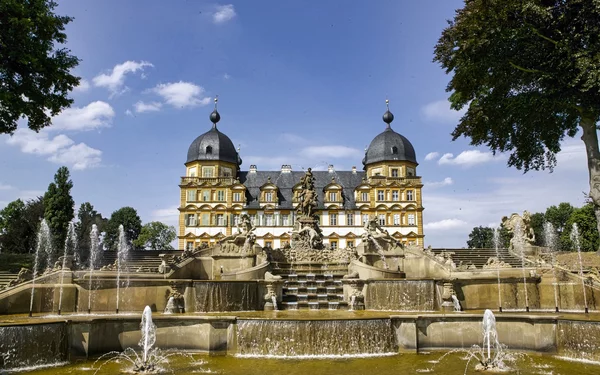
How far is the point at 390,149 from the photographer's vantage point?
77250mm

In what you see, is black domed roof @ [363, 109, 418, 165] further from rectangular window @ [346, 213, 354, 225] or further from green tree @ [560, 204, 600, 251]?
green tree @ [560, 204, 600, 251]

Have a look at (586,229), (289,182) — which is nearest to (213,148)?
(289,182)

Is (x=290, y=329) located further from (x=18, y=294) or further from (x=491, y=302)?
(x=18, y=294)

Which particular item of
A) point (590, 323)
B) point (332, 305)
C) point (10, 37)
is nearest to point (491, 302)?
point (332, 305)

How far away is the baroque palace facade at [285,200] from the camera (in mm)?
Answer: 72062

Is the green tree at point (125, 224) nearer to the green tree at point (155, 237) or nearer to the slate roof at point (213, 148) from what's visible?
the green tree at point (155, 237)

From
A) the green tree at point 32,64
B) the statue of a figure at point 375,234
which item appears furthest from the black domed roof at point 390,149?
the green tree at point 32,64

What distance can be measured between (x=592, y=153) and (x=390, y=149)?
54.4m

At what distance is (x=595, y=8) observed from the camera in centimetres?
1877

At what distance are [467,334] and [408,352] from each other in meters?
1.75

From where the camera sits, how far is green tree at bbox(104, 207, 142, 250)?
90.0 meters

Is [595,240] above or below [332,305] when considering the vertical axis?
above

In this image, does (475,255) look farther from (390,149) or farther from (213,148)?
(213,148)

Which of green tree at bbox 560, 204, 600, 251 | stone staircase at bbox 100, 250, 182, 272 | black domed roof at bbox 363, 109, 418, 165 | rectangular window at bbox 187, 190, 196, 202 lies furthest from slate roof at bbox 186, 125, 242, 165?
green tree at bbox 560, 204, 600, 251
